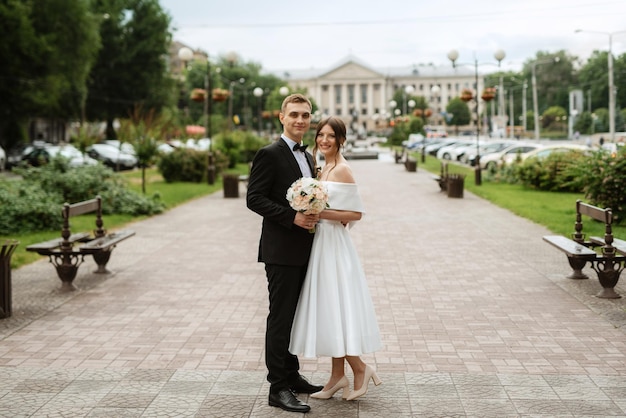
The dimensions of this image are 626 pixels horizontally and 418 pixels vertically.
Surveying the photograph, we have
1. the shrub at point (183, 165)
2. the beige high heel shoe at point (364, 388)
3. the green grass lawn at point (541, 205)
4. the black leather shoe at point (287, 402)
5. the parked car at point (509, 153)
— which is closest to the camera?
the black leather shoe at point (287, 402)

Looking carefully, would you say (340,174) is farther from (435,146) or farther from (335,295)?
(435,146)

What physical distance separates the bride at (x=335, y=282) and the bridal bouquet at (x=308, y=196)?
0.77 ft

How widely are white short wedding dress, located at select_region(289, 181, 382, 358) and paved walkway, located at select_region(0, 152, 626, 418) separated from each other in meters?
0.42

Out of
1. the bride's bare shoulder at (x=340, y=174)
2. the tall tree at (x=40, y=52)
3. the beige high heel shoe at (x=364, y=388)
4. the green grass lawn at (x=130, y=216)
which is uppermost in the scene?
the tall tree at (x=40, y=52)

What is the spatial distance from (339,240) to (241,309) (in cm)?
327

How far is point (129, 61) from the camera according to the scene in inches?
2286

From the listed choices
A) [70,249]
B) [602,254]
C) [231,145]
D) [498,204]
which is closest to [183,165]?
[231,145]

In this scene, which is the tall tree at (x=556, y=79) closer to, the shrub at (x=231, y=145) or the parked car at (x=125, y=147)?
the shrub at (x=231, y=145)

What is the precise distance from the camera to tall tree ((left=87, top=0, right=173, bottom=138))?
57.8m

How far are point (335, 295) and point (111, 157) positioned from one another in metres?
35.9

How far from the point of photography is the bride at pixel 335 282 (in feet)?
16.1

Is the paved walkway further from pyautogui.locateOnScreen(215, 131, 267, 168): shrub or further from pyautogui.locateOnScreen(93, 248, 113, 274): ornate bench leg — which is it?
pyautogui.locateOnScreen(215, 131, 267, 168): shrub

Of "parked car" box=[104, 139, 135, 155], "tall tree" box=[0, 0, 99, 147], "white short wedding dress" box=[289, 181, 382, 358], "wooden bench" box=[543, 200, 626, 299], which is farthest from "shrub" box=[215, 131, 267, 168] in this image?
"white short wedding dress" box=[289, 181, 382, 358]

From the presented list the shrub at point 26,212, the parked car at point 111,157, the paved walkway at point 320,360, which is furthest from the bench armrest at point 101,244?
the parked car at point 111,157
